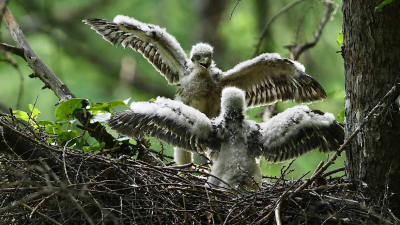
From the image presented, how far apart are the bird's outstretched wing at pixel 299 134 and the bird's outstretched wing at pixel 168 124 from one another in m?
0.45

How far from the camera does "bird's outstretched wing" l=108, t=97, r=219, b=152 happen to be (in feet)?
12.6

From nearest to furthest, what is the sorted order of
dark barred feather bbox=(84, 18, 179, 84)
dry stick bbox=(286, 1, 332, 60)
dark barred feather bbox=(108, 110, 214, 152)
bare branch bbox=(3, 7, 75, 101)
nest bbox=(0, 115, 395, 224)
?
nest bbox=(0, 115, 395, 224) → dark barred feather bbox=(108, 110, 214, 152) → bare branch bbox=(3, 7, 75, 101) → dark barred feather bbox=(84, 18, 179, 84) → dry stick bbox=(286, 1, 332, 60)

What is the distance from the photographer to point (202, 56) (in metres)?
5.05

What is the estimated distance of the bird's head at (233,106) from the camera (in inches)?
156

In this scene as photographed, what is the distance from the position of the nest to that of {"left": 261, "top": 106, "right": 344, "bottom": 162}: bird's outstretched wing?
0.41 meters

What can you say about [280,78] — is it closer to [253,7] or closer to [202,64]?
[202,64]

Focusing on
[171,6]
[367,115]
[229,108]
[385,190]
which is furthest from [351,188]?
[171,6]

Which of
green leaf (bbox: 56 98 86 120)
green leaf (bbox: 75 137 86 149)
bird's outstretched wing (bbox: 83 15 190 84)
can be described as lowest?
green leaf (bbox: 75 137 86 149)

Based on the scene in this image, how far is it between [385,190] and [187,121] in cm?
147

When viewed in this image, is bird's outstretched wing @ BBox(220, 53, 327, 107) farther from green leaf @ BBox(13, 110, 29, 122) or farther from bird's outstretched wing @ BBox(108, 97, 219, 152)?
green leaf @ BBox(13, 110, 29, 122)

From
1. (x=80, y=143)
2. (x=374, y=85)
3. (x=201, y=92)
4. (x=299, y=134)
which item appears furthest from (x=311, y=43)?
(x=80, y=143)

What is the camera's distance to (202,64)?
4980 millimetres

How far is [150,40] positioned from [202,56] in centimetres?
56

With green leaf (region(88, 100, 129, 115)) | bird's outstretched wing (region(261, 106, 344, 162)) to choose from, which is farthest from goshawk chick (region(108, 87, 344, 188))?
green leaf (region(88, 100, 129, 115))
